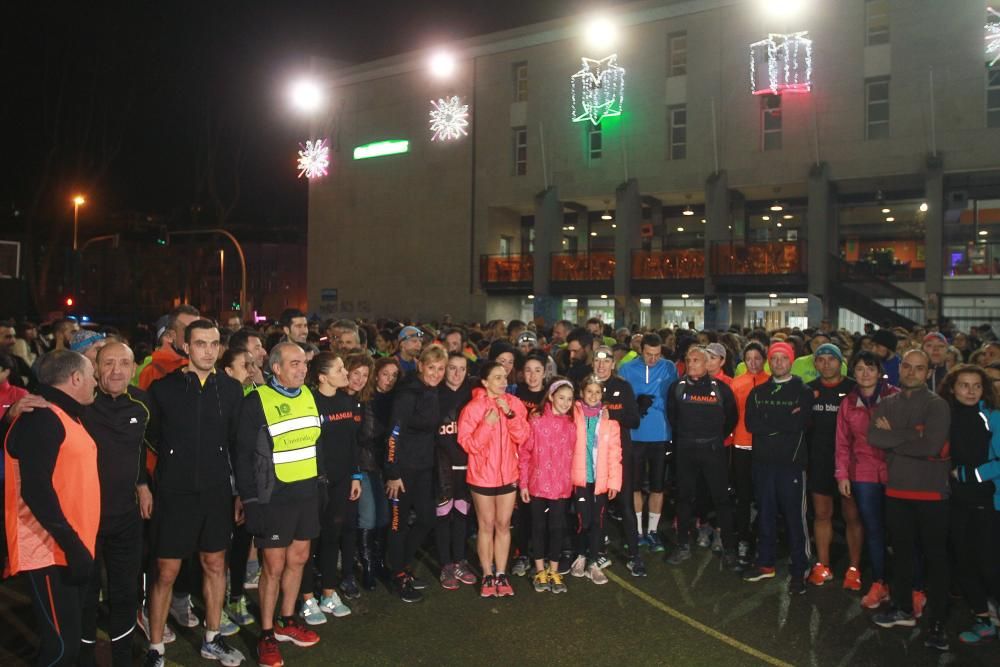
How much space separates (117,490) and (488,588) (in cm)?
311

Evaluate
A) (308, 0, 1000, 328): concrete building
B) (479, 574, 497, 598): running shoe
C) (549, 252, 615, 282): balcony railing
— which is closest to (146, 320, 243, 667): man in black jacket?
(479, 574, 497, 598): running shoe

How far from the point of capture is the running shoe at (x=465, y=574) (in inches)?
252

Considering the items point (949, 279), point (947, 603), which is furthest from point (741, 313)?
point (947, 603)

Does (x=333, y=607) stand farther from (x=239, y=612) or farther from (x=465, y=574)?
(x=465, y=574)

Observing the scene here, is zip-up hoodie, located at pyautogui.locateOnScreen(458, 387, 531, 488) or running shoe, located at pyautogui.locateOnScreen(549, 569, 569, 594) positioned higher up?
zip-up hoodie, located at pyautogui.locateOnScreen(458, 387, 531, 488)

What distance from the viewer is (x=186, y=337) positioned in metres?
4.79

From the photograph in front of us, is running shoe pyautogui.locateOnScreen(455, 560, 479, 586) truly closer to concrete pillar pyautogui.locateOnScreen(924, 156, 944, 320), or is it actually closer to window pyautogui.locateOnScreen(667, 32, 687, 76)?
concrete pillar pyautogui.locateOnScreen(924, 156, 944, 320)

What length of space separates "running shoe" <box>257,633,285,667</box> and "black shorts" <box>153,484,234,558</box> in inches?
27.7

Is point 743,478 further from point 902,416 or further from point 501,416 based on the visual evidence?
point 501,416

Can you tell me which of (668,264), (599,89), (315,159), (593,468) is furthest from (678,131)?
(593,468)

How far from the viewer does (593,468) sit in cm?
661

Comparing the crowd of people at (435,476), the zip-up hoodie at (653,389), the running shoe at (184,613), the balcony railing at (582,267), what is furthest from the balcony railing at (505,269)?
the running shoe at (184,613)

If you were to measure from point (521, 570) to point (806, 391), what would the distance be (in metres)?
3.14

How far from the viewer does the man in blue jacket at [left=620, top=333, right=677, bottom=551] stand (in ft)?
24.5
